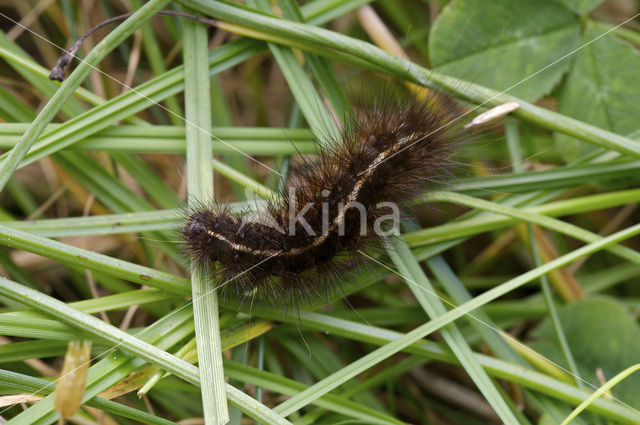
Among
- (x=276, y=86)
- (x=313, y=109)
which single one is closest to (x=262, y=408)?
(x=313, y=109)

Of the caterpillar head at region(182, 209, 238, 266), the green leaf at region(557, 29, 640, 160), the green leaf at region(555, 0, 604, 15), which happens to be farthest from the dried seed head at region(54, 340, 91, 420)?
the green leaf at region(555, 0, 604, 15)

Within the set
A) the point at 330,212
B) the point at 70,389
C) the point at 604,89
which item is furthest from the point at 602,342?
the point at 70,389

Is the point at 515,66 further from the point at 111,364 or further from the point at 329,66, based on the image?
the point at 111,364

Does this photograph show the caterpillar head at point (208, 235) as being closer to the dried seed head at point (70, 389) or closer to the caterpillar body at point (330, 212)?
the caterpillar body at point (330, 212)

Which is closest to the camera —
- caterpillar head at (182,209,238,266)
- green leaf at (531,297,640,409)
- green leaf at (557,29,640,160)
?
caterpillar head at (182,209,238,266)

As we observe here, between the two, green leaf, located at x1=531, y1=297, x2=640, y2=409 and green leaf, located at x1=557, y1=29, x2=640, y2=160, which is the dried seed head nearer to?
green leaf, located at x1=531, y1=297, x2=640, y2=409

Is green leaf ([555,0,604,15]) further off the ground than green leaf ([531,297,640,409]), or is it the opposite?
green leaf ([555,0,604,15])

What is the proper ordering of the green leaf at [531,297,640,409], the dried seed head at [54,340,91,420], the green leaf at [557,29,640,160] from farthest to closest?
the green leaf at [557,29,640,160] < the green leaf at [531,297,640,409] < the dried seed head at [54,340,91,420]
